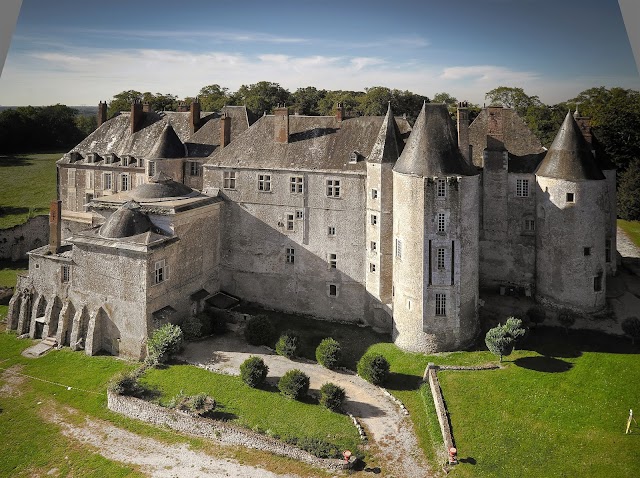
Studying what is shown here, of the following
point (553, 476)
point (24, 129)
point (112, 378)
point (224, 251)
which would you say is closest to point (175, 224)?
point (224, 251)

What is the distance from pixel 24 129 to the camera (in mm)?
52938

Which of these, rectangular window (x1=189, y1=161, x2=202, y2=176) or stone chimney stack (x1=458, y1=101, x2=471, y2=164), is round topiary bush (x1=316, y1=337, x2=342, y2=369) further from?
rectangular window (x1=189, y1=161, x2=202, y2=176)

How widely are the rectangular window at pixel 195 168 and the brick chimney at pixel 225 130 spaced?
7.48ft

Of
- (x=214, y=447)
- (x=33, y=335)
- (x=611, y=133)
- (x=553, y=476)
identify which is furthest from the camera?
(x=611, y=133)

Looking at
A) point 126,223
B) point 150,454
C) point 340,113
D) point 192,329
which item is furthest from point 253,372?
point 340,113

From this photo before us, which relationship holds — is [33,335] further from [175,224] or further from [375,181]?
[375,181]

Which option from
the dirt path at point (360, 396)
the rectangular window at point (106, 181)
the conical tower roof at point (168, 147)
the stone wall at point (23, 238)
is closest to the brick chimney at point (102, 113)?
the rectangular window at point (106, 181)

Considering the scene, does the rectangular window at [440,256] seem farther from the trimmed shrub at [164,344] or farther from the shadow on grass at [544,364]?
the trimmed shrub at [164,344]

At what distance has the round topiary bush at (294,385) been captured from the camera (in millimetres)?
24141

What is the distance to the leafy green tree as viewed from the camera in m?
50.7

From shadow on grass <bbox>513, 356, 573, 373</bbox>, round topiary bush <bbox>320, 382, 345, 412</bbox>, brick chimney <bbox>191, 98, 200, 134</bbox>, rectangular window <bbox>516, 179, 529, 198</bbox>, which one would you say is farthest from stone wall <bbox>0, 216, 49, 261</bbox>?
shadow on grass <bbox>513, 356, 573, 373</bbox>

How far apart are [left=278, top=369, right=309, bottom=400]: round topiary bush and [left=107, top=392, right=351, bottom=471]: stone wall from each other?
3.10m

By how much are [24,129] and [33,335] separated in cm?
2984

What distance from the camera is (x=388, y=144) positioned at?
30047mm
